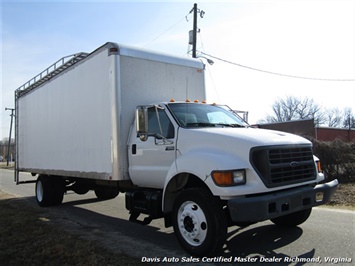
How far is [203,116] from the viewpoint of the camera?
19.4 ft

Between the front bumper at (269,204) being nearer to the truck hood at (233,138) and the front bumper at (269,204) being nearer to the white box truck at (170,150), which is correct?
the white box truck at (170,150)

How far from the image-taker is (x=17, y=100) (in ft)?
39.1

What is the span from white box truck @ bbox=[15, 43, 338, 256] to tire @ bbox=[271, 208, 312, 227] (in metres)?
0.02

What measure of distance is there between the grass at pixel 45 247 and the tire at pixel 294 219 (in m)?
2.85

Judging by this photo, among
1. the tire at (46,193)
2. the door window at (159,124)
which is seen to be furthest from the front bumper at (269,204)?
the tire at (46,193)

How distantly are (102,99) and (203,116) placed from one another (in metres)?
2.15

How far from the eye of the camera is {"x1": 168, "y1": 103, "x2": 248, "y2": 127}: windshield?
5.63 m

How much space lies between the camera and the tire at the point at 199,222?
14.6 ft

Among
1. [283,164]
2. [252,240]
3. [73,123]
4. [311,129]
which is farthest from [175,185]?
[311,129]

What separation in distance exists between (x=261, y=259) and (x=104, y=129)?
3.74m

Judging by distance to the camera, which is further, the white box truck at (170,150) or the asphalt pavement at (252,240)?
the asphalt pavement at (252,240)

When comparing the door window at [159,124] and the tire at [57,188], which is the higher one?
the door window at [159,124]

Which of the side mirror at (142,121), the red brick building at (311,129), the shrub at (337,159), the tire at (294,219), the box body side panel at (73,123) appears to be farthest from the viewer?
the red brick building at (311,129)

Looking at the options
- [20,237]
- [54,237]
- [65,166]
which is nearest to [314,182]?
[54,237]
